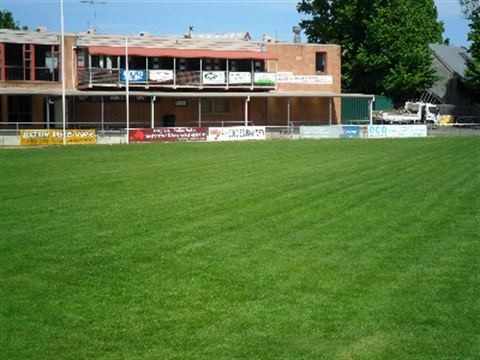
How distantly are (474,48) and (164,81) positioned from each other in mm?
36625

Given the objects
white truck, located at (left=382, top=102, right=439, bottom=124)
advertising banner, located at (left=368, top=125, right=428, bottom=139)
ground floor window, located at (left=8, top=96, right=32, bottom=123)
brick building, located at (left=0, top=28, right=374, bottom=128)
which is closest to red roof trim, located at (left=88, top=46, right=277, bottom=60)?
brick building, located at (left=0, top=28, right=374, bottom=128)

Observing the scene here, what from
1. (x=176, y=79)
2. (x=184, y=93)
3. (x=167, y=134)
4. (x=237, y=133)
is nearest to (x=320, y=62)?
(x=176, y=79)

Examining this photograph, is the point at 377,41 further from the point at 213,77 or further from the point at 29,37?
the point at 29,37

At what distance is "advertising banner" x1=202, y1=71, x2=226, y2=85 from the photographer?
2491 inches

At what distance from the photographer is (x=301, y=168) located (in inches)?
1249

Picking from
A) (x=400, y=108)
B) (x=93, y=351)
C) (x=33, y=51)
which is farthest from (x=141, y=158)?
(x=400, y=108)

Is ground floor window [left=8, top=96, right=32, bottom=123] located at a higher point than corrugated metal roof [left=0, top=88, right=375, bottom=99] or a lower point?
lower

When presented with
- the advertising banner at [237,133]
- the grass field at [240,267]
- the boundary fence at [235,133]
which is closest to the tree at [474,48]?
the boundary fence at [235,133]

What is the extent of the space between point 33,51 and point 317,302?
5055cm

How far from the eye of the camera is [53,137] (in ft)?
160

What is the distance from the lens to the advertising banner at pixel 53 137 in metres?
48.0

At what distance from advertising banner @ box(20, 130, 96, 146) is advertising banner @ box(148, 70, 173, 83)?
12.0 metres

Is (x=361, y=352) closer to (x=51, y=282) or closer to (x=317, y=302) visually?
(x=317, y=302)

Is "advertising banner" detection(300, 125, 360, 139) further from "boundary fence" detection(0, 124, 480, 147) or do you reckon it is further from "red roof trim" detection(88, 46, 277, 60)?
"red roof trim" detection(88, 46, 277, 60)
